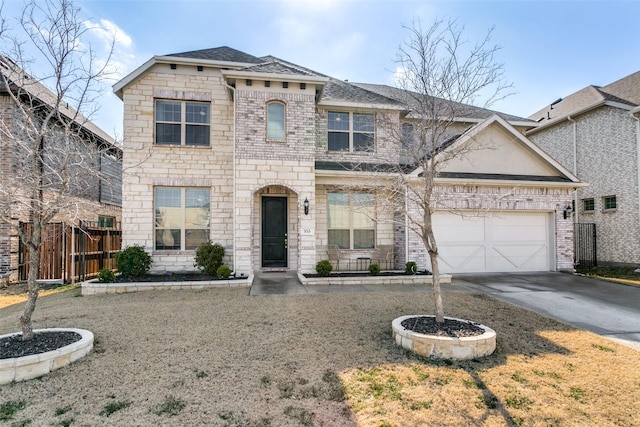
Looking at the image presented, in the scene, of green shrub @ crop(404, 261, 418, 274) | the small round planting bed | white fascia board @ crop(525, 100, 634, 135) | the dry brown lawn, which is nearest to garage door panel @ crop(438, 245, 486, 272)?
green shrub @ crop(404, 261, 418, 274)

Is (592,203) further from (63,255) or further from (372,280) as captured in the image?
(63,255)

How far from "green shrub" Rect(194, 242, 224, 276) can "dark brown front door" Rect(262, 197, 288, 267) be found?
1677 mm

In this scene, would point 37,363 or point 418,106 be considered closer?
point 37,363

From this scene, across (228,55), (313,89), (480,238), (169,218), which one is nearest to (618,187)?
(480,238)

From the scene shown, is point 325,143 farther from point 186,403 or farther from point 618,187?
point 618,187

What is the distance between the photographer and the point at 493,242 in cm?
1142

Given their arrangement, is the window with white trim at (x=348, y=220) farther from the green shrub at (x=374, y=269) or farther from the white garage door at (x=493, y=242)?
the white garage door at (x=493, y=242)

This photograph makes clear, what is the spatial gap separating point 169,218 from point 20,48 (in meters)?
6.37

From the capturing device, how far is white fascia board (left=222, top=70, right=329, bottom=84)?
970 cm

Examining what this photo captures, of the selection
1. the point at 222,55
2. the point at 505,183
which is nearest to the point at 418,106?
the point at 505,183

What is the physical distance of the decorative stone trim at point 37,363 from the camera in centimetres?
372

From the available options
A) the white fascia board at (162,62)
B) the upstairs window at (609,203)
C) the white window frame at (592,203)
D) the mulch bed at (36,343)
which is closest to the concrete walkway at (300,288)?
the mulch bed at (36,343)

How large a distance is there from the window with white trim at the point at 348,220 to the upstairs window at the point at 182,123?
188 inches

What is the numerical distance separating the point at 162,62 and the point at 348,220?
26.1ft
